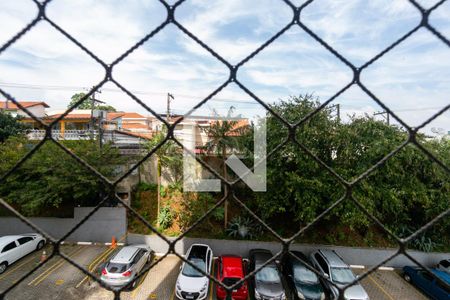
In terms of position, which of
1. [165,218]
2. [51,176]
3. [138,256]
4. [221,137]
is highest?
[221,137]

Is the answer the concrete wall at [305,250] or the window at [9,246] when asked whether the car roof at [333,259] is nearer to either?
the concrete wall at [305,250]

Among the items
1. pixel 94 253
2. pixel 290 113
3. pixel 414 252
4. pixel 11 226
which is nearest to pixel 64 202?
pixel 11 226

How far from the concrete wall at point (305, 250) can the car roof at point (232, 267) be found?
2.51 ft

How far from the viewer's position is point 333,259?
498 centimetres

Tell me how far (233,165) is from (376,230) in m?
3.78

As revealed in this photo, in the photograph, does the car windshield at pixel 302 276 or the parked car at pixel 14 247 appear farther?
the parked car at pixel 14 247

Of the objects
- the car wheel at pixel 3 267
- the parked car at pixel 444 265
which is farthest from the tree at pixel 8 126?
the parked car at pixel 444 265

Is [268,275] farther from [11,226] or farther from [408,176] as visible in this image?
[11,226]

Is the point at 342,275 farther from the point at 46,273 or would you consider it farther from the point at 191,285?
the point at 46,273

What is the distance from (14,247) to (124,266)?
2.61 metres

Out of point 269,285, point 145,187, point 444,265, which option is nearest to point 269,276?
point 269,285

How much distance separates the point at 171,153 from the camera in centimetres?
692

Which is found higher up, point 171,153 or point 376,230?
point 171,153

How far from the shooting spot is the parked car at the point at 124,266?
424 cm
